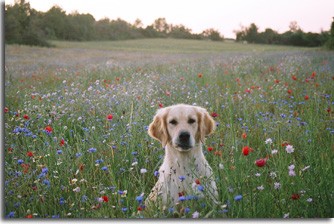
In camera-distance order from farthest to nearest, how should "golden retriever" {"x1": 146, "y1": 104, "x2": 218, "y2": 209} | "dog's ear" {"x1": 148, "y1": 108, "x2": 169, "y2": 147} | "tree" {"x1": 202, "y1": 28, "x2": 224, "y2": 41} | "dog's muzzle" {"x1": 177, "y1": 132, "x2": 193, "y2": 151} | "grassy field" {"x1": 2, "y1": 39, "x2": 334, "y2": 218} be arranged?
"tree" {"x1": 202, "y1": 28, "x2": 224, "y2": 41}
"dog's ear" {"x1": 148, "y1": 108, "x2": 169, "y2": 147}
"dog's muzzle" {"x1": 177, "y1": 132, "x2": 193, "y2": 151}
"golden retriever" {"x1": 146, "y1": 104, "x2": 218, "y2": 209}
"grassy field" {"x1": 2, "y1": 39, "x2": 334, "y2": 218}

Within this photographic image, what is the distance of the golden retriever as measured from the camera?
8.46ft

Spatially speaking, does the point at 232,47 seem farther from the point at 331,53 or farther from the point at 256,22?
the point at 331,53

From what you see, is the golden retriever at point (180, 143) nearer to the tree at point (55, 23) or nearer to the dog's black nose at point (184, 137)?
the dog's black nose at point (184, 137)

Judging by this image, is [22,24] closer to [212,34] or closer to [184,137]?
[212,34]

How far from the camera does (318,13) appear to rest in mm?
3600

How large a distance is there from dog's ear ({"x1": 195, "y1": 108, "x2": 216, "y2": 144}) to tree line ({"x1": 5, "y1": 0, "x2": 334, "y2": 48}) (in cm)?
144

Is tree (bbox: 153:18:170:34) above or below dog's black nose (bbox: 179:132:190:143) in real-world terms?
above

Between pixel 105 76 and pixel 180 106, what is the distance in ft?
13.8

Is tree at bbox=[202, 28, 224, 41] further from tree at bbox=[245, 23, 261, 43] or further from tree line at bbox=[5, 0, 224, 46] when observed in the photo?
tree at bbox=[245, 23, 261, 43]

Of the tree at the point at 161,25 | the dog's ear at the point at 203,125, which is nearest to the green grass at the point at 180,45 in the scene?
the tree at the point at 161,25

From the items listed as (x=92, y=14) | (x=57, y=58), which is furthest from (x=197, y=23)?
(x=57, y=58)

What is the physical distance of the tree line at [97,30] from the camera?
379cm

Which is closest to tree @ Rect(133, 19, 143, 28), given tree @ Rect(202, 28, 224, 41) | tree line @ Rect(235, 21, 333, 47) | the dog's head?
tree @ Rect(202, 28, 224, 41)

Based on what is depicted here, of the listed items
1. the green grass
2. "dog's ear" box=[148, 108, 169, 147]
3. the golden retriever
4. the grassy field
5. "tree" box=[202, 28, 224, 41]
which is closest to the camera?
the grassy field
